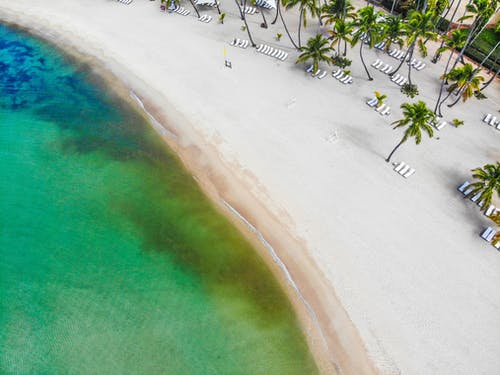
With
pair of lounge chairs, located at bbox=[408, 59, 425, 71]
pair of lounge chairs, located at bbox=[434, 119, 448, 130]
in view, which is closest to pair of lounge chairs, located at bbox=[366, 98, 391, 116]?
pair of lounge chairs, located at bbox=[434, 119, 448, 130]

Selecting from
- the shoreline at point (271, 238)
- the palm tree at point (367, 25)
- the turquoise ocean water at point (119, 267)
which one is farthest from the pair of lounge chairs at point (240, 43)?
the turquoise ocean water at point (119, 267)

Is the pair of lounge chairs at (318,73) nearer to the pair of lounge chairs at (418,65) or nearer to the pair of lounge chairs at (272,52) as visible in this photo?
the pair of lounge chairs at (272,52)

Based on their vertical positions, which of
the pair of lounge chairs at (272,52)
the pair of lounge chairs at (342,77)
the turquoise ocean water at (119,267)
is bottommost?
the turquoise ocean water at (119,267)

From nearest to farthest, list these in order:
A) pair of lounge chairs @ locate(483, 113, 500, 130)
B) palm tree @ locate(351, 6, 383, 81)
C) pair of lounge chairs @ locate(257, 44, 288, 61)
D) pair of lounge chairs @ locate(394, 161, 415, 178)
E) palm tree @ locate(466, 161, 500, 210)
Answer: palm tree @ locate(466, 161, 500, 210), pair of lounge chairs @ locate(394, 161, 415, 178), pair of lounge chairs @ locate(483, 113, 500, 130), palm tree @ locate(351, 6, 383, 81), pair of lounge chairs @ locate(257, 44, 288, 61)

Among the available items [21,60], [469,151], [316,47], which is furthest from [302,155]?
[21,60]

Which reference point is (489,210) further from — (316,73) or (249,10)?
(249,10)

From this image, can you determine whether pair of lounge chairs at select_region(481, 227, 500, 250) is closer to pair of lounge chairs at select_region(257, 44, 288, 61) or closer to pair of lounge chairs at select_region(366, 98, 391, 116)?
pair of lounge chairs at select_region(366, 98, 391, 116)

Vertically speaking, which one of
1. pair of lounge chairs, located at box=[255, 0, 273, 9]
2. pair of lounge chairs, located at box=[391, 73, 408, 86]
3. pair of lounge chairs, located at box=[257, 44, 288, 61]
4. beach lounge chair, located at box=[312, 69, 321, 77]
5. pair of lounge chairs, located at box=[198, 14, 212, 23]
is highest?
pair of lounge chairs, located at box=[391, 73, 408, 86]
